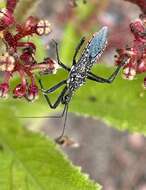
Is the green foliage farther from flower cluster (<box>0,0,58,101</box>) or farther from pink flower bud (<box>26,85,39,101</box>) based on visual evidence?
pink flower bud (<box>26,85,39,101</box>)

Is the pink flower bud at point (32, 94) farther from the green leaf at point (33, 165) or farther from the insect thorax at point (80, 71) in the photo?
the green leaf at point (33, 165)

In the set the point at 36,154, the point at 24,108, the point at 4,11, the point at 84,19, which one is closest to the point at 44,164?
the point at 36,154

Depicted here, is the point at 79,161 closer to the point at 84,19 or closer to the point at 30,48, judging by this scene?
the point at 84,19

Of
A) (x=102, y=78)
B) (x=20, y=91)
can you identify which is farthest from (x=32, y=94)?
(x=102, y=78)

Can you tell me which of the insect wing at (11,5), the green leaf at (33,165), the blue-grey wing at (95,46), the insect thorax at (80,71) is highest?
the insect wing at (11,5)

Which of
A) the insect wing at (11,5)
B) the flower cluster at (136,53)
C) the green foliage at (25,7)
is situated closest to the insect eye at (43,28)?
the insect wing at (11,5)

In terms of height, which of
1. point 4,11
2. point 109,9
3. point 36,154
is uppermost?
point 4,11

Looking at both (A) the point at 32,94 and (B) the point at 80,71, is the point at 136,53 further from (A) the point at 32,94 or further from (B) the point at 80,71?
(A) the point at 32,94
